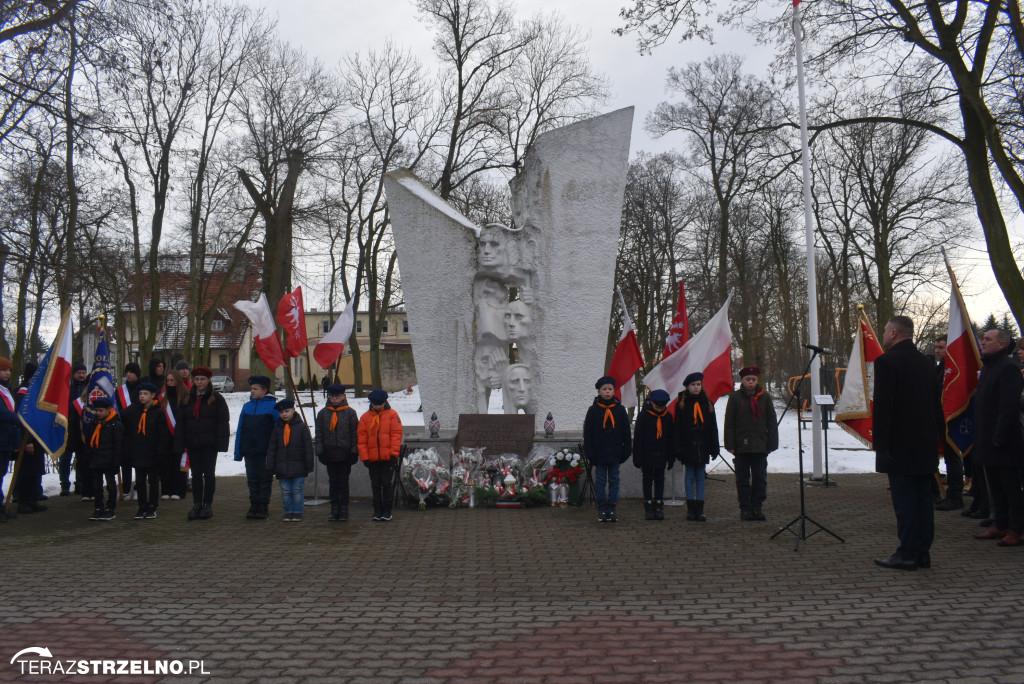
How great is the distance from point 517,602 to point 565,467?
442 cm

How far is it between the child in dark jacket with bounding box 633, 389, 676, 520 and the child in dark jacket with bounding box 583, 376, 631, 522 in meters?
0.17

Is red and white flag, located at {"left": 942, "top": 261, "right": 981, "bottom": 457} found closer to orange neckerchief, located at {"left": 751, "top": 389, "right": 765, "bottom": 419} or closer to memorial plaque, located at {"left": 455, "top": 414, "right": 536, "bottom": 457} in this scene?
orange neckerchief, located at {"left": 751, "top": 389, "right": 765, "bottom": 419}

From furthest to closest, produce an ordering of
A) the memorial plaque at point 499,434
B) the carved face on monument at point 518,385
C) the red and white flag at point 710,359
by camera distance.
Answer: the carved face on monument at point 518,385
the memorial plaque at point 499,434
the red and white flag at point 710,359

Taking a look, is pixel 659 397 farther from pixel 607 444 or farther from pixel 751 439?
pixel 751 439

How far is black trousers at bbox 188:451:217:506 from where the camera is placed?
8.62 metres

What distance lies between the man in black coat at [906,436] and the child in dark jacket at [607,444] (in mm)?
3012

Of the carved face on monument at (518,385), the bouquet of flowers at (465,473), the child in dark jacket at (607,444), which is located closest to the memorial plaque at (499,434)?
the bouquet of flowers at (465,473)

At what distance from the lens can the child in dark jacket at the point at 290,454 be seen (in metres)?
8.51

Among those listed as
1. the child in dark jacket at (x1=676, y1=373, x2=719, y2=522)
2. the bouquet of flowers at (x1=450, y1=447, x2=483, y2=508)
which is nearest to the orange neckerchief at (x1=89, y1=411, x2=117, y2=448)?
the bouquet of flowers at (x1=450, y1=447, x2=483, y2=508)

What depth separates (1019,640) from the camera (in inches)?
158

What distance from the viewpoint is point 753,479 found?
841cm

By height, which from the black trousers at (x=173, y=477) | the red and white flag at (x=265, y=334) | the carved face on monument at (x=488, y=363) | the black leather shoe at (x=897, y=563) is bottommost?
the black leather shoe at (x=897, y=563)

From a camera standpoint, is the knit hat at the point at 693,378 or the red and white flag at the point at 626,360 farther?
the red and white flag at the point at 626,360

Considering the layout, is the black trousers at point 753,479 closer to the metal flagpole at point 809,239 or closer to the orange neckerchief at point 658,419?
the orange neckerchief at point 658,419
